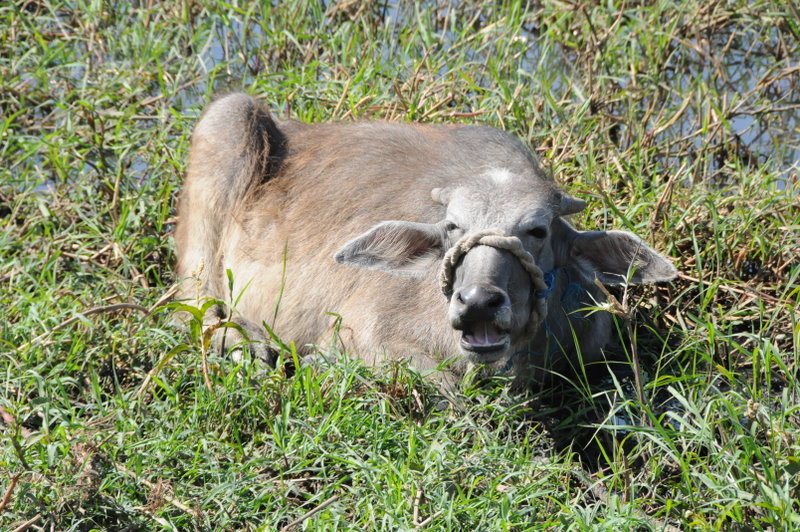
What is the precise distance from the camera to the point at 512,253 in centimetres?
485

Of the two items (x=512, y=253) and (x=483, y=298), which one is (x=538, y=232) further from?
(x=483, y=298)

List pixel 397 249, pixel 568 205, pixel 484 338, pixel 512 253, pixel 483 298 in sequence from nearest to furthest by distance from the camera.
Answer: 1. pixel 483 298
2. pixel 484 338
3. pixel 512 253
4. pixel 568 205
5. pixel 397 249

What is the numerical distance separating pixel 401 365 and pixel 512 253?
73cm

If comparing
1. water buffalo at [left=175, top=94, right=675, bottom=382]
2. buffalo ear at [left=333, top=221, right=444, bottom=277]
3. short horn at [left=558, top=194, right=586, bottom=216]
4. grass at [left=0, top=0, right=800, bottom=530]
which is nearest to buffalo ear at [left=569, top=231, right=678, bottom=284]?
water buffalo at [left=175, top=94, right=675, bottom=382]

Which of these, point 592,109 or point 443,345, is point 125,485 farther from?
point 592,109

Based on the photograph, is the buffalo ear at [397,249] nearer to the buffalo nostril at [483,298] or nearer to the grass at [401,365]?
the grass at [401,365]

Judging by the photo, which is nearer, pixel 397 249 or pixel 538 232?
pixel 538 232

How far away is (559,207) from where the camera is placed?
17.1 feet

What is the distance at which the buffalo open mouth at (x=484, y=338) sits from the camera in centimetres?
470

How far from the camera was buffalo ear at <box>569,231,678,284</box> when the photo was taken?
5188 millimetres

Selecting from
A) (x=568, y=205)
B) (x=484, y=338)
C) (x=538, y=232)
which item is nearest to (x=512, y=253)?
(x=538, y=232)

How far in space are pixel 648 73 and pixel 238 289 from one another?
3.12m

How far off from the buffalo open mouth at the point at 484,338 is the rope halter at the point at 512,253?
1.08 ft

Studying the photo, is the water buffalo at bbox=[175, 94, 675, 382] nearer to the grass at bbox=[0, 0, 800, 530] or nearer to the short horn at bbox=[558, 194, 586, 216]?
the short horn at bbox=[558, 194, 586, 216]
